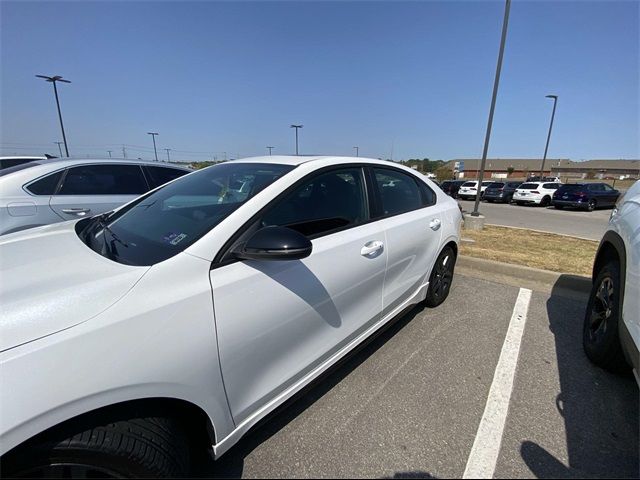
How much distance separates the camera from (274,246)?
1480 millimetres

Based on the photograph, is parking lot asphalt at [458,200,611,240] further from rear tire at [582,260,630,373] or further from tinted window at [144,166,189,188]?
tinted window at [144,166,189,188]

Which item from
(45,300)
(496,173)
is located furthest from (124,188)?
(496,173)

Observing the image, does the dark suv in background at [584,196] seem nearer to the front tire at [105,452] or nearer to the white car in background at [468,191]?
the white car in background at [468,191]

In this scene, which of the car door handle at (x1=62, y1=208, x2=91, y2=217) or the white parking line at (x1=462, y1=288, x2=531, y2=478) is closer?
the white parking line at (x1=462, y1=288, x2=531, y2=478)

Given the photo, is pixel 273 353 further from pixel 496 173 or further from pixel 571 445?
pixel 496 173

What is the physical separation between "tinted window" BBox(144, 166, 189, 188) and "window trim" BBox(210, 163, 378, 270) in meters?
3.50

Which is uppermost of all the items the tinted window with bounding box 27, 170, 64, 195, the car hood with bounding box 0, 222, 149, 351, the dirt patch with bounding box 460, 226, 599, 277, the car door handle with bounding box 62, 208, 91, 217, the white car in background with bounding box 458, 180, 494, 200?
the tinted window with bounding box 27, 170, 64, 195

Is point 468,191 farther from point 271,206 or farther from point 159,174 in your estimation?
point 271,206

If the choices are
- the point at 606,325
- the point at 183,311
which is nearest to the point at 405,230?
the point at 606,325

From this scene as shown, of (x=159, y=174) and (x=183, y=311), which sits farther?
(x=159, y=174)

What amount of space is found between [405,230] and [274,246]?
1509mm

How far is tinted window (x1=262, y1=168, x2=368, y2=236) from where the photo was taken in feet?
6.29

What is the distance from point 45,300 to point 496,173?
86241 millimetres

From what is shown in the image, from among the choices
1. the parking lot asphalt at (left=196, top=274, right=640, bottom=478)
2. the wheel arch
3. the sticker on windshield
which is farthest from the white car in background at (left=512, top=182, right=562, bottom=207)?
the wheel arch
